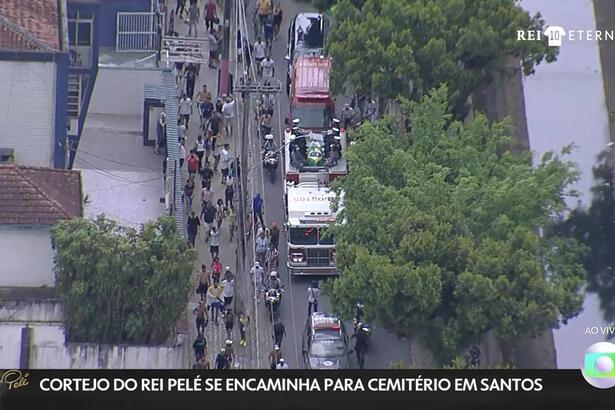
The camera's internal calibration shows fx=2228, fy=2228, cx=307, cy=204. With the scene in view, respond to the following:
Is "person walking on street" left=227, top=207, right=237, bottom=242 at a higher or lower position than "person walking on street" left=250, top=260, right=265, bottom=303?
higher

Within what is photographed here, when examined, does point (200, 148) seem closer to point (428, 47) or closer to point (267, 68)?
point (267, 68)

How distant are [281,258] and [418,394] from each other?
8497 mm

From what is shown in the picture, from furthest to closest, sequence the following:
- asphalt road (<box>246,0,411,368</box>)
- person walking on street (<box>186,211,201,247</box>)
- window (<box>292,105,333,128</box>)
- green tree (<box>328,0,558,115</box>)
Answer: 1. window (<box>292,105,333,128</box>)
2. green tree (<box>328,0,558,115</box>)
3. person walking on street (<box>186,211,201,247</box>)
4. asphalt road (<box>246,0,411,368</box>)

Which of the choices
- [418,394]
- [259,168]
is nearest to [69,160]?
[259,168]

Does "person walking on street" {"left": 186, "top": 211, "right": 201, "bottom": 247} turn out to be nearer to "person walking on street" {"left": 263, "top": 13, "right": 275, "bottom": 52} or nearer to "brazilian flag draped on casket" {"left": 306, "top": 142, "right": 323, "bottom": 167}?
"brazilian flag draped on casket" {"left": 306, "top": 142, "right": 323, "bottom": 167}

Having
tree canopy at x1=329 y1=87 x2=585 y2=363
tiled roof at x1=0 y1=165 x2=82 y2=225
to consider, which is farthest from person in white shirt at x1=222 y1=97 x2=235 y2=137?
tree canopy at x1=329 y1=87 x2=585 y2=363

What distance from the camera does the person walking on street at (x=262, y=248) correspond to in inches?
1110

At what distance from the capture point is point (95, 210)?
2653 centimetres

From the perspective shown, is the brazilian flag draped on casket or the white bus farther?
the brazilian flag draped on casket

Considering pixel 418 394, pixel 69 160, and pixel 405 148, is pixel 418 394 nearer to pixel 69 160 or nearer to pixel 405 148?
pixel 405 148

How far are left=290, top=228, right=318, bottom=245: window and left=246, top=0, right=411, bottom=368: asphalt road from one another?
1.23 feet

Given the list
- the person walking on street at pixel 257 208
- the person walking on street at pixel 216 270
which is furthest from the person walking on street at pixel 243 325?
the person walking on street at pixel 257 208

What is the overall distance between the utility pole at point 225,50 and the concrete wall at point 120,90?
2.83ft

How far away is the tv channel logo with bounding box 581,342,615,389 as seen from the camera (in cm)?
2022
